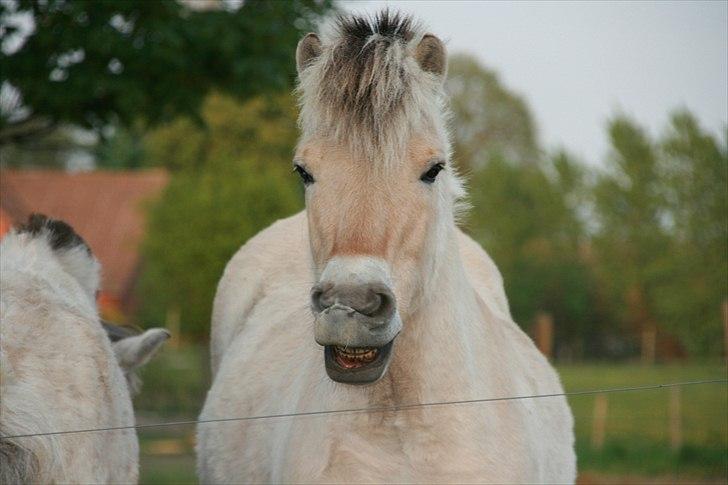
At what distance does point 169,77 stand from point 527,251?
2976 centimetres

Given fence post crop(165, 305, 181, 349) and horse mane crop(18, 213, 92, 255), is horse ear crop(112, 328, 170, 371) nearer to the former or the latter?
horse mane crop(18, 213, 92, 255)

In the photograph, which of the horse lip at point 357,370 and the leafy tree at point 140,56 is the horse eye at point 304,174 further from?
the leafy tree at point 140,56

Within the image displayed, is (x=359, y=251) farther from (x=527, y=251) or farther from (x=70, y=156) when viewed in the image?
(x=70, y=156)

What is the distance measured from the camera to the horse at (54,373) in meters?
3.83

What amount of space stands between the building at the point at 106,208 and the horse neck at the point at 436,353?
32.4 m

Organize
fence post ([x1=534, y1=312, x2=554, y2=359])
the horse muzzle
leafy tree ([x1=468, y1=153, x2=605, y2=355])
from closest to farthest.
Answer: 1. the horse muzzle
2. fence post ([x1=534, y1=312, x2=554, y2=359])
3. leafy tree ([x1=468, y1=153, x2=605, y2=355])

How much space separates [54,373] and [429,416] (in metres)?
1.51

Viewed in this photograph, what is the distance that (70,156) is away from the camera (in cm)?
5409

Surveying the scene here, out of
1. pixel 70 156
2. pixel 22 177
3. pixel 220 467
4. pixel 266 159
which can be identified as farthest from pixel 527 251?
pixel 220 467

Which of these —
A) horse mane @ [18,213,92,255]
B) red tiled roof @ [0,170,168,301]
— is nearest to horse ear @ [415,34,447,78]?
horse mane @ [18,213,92,255]

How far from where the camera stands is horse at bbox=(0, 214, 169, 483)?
3.83 metres

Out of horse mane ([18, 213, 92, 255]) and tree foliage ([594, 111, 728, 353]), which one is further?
tree foliage ([594, 111, 728, 353])

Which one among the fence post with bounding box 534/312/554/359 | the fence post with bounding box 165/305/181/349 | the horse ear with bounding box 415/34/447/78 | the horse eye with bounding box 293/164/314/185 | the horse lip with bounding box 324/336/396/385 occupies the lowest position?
the horse lip with bounding box 324/336/396/385

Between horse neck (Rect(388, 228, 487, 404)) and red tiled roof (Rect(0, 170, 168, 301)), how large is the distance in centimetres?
3259
